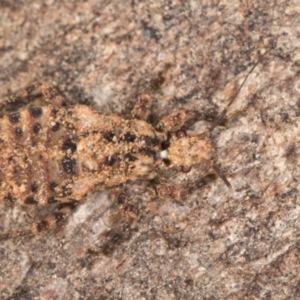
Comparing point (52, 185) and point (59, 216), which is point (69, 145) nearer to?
point (52, 185)

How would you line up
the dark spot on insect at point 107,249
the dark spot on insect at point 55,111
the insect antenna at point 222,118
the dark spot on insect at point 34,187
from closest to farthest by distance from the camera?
the insect antenna at point 222,118 < the dark spot on insect at point 34,187 < the dark spot on insect at point 55,111 < the dark spot on insect at point 107,249

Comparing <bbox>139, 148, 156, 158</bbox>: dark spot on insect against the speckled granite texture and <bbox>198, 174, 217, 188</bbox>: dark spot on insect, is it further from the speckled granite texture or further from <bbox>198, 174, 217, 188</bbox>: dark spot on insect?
<bbox>198, 174, 217, 188</bbox>: dark spot on insect

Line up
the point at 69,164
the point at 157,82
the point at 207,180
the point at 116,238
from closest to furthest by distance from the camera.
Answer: the point at 69,164
the point at 207,180
the point at 116,238
the point at 157,82

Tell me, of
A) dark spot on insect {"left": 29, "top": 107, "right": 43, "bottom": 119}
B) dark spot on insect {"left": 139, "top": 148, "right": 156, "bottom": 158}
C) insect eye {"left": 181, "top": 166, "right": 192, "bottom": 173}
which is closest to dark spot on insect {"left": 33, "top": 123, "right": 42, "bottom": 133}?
dark spot on insect {"left": 29, "top": 107, "right": 43, "bottom": 119}

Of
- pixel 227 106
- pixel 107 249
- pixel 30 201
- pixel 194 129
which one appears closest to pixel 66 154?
pixel 30 201

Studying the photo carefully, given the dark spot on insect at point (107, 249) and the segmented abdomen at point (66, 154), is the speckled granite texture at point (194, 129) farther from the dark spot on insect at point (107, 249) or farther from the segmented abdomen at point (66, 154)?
the segmented abdomen at point (66, 154)

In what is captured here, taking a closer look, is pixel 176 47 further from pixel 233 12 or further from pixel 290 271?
pixel 290 271

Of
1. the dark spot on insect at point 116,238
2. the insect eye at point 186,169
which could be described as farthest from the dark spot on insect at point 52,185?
the insect eye at point 186,169

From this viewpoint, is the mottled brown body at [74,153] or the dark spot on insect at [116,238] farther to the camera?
the dark spot on insect at [116,238]
